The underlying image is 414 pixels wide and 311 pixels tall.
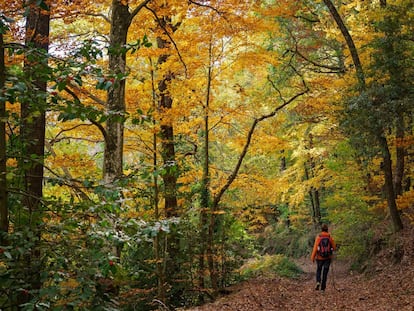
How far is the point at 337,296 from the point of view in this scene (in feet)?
31.6

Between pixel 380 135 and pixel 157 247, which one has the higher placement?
pixel 380 135

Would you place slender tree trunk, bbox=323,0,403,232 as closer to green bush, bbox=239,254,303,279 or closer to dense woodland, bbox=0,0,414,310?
dense woodland, bbox=0,0,414,310

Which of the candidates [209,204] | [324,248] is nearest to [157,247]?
[209,204]

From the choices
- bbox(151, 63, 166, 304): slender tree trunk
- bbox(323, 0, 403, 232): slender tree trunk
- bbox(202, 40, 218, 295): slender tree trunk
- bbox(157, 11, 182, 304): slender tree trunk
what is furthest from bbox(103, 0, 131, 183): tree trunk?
bbox(323, 0, 403, 232): slender tree trunk

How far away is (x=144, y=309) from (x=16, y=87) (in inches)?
379

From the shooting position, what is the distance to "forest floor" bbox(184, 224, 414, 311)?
27.8 ft

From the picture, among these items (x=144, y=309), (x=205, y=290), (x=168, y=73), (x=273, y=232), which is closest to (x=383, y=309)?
(x=205, y=290)

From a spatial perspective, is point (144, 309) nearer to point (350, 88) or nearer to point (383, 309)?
point (383, 309)

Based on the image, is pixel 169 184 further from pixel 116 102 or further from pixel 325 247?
pixel 116 102

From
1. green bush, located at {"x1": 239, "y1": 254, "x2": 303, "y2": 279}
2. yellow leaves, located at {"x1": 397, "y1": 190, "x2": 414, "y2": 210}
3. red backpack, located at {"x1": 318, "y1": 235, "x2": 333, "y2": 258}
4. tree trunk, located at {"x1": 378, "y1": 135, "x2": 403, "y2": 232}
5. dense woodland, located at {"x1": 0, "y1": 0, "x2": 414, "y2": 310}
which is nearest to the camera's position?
dense woodland, located at {"x1": 0, "y1": 0, "x2": 414, "y2": 310}

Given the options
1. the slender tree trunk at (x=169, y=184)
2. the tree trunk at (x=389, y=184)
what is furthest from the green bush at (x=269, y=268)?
the tree trunk at (x=389, y=184)

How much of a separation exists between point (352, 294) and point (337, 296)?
1.62 ft

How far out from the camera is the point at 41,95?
265 cm

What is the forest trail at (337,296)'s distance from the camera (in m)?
8.35
